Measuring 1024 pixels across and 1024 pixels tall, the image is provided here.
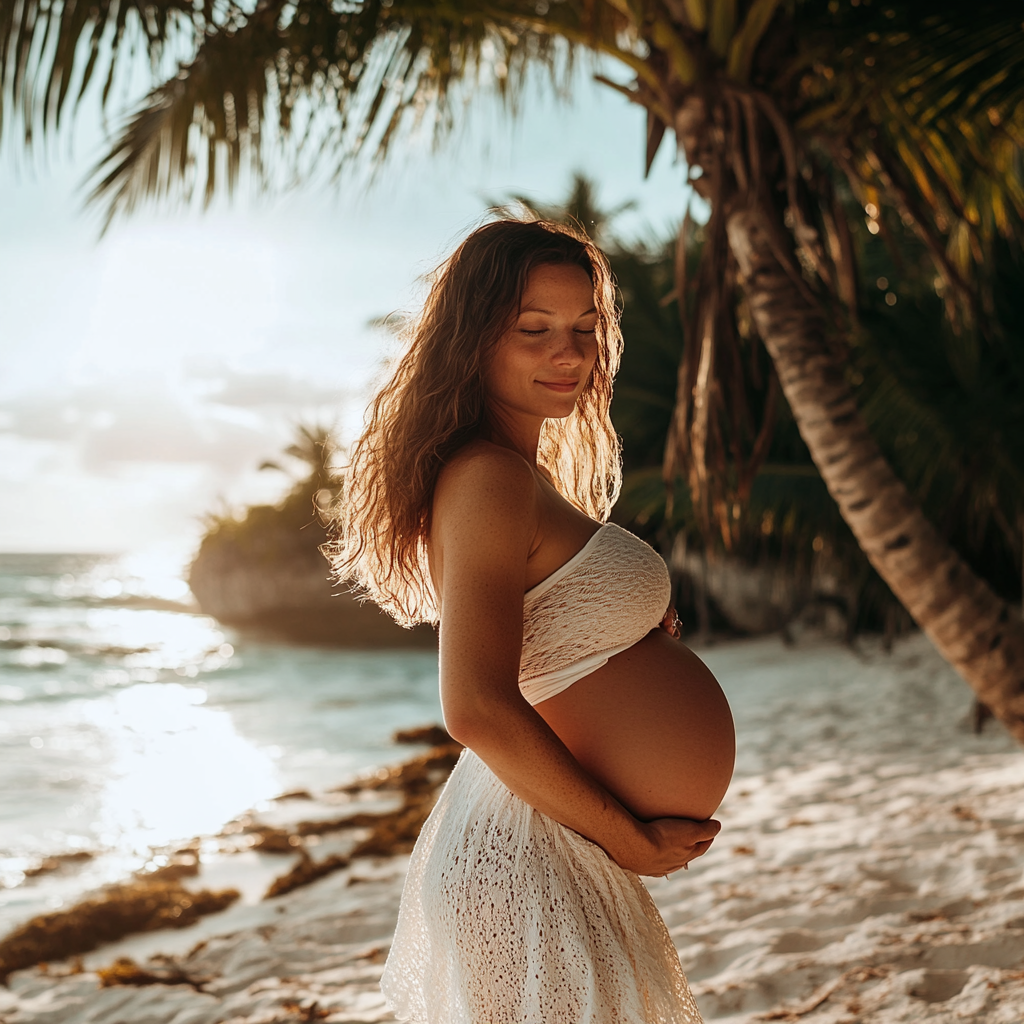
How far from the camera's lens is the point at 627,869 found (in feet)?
4.99

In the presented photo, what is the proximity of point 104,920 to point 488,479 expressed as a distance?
440 centimetres

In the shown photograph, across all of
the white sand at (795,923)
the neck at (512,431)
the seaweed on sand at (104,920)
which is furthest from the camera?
the seaweed on sand at (104,920)

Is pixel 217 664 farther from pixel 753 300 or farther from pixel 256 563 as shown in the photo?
pixel 753 300

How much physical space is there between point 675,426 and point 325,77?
2.18 m

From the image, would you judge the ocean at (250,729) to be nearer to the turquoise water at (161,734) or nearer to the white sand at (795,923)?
the turquoise water at (161,734)

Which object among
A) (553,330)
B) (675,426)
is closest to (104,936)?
(675,426)

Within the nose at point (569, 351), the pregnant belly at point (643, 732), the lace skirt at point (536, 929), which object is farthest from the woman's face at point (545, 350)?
the lace skirt at point (536, 929)

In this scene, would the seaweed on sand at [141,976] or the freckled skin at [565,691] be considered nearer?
the freckled skin at [565,691]

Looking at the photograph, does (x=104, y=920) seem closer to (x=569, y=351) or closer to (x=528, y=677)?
(x=528, y=677)

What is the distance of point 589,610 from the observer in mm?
1495

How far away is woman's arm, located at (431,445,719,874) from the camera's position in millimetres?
1331

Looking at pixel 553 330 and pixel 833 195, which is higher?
pixel 833 195

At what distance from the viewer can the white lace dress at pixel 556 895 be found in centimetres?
143

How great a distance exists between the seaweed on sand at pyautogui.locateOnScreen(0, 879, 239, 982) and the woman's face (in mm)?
4063
